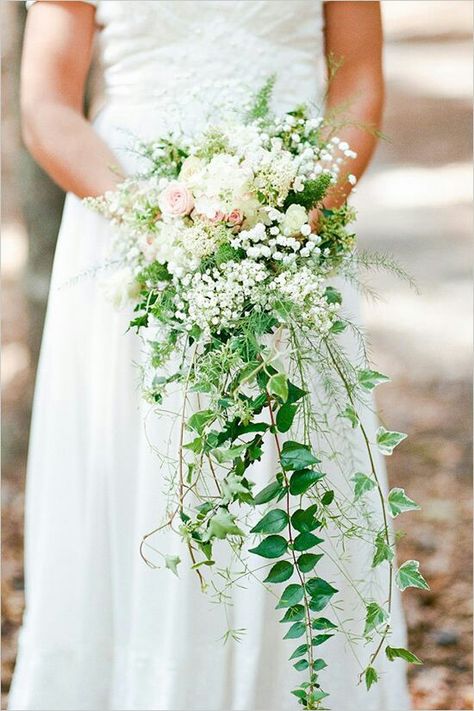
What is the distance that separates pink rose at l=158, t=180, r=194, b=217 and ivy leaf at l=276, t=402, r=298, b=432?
435mm

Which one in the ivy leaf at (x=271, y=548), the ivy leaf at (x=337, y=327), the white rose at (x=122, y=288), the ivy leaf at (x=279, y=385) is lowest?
the ivy leaf at (x=271, y=548)

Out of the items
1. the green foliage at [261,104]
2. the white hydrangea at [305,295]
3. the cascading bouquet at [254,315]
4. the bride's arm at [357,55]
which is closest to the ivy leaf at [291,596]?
the cascading bouquet at [254,315]

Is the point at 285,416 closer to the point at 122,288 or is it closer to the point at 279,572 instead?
the point at 279,572

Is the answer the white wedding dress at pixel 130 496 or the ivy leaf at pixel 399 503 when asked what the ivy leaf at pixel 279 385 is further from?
the white wedding dress at pixel 130 496

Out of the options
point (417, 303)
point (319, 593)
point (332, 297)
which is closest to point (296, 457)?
point (319, 593)

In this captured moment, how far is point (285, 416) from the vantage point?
61.0 inches

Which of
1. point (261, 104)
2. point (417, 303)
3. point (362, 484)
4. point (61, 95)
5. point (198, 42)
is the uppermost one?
point (417, 303)

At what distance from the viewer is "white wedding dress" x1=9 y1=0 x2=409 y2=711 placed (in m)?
2.12

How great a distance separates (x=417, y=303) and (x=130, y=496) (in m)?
4.72

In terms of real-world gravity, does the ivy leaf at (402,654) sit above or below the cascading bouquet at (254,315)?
below

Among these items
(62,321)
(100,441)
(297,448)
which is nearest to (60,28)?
(62,321)

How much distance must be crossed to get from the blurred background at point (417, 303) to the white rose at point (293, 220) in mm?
298

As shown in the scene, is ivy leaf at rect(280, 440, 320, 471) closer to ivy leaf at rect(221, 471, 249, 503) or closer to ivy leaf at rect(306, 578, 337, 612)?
ivy leaf at rect(221, 471, 249, 503)

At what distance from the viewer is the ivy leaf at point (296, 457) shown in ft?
5.03
